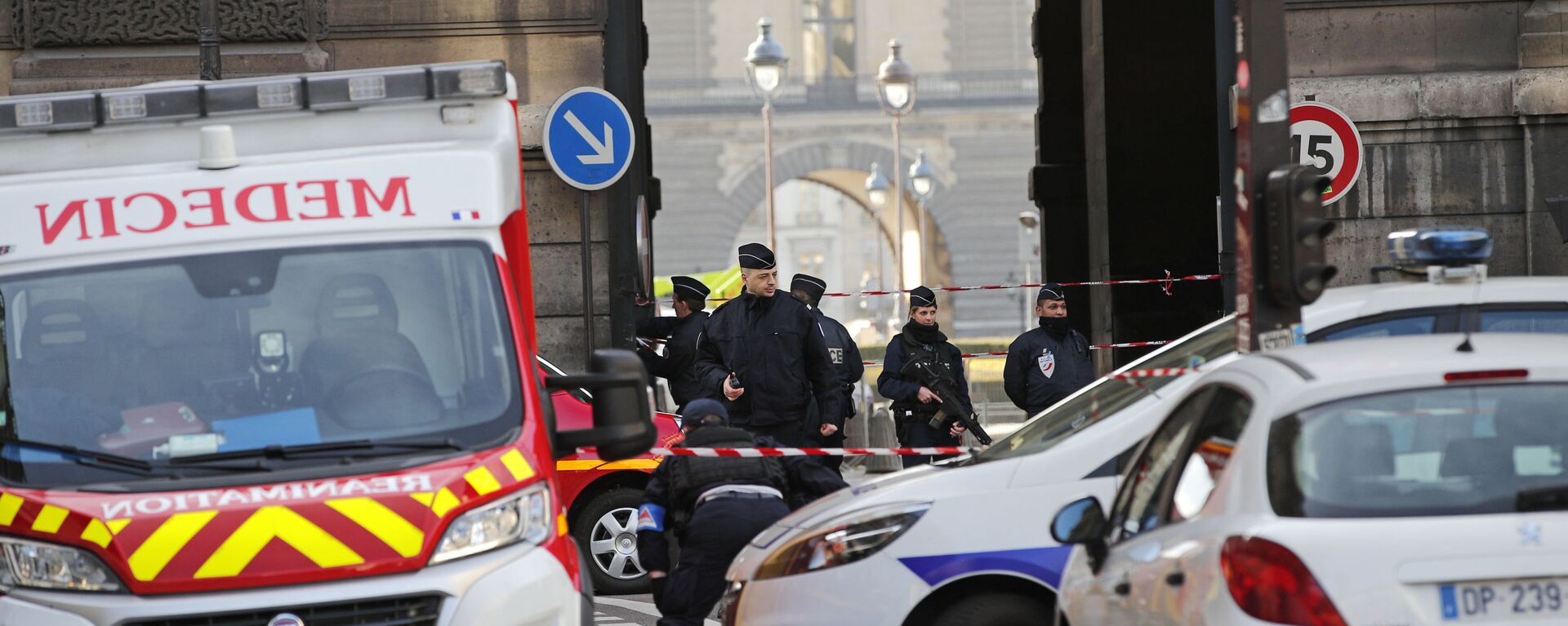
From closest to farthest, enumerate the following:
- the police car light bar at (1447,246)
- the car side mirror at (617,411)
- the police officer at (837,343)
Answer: the car side mirror at (617,411) → the police car light bar at (1447,246) → the police officer at (837,343)

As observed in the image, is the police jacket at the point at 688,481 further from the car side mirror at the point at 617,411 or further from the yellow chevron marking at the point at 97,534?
the yellow chevron marking at the point at 97,534

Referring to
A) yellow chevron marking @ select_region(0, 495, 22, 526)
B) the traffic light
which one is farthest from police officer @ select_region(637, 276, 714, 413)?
yellow chevron marking @ select_region(0, 495, 22, 526)

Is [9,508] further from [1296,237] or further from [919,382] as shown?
[919,382]

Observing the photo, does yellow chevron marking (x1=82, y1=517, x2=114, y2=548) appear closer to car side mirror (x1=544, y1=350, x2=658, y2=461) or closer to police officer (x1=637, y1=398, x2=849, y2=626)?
car side mirror (x1=544, y1=350, x2=658, y2=461)

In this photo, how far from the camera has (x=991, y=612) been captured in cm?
674

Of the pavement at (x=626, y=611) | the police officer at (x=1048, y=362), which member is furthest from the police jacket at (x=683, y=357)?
the police officer at (x=1048, y=362)

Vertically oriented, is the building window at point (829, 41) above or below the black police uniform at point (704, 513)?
above

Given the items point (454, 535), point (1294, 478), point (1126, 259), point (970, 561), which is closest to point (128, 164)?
point (454, 535)

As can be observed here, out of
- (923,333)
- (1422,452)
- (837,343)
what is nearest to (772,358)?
(923,333)

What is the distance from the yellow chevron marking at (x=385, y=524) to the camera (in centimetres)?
566

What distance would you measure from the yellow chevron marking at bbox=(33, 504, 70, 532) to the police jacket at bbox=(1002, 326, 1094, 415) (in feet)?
25.2

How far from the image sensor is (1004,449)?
7.58 metres

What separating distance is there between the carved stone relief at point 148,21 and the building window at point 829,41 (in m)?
55.7

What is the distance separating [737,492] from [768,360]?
3.86 m
